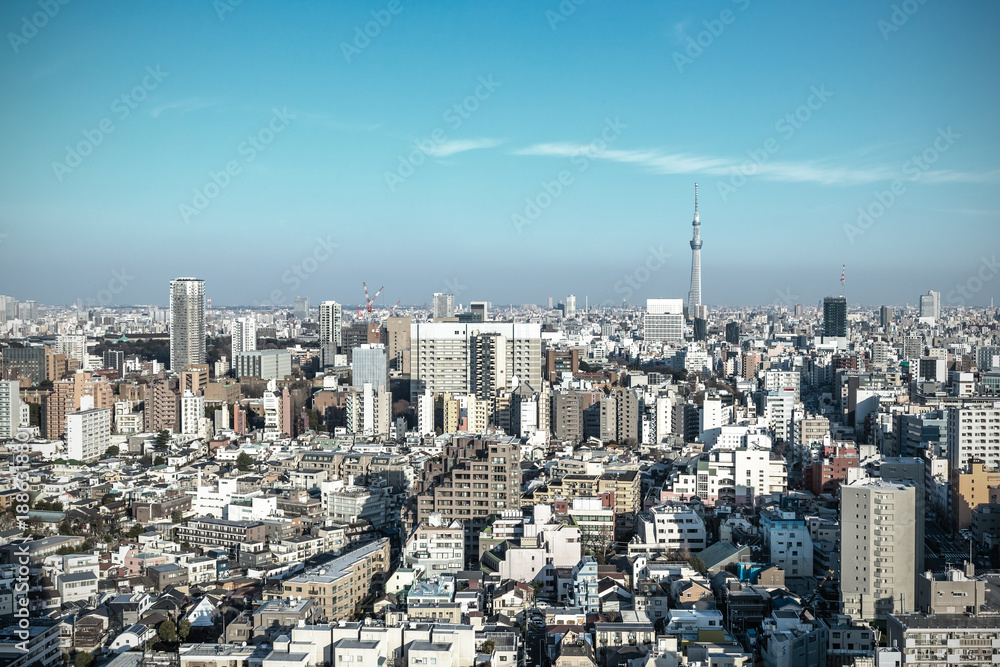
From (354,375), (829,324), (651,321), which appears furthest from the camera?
(651,321)

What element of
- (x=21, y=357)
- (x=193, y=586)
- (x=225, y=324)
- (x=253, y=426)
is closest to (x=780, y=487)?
(x=193, y=586)

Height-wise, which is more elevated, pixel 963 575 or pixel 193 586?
pixel 963 575

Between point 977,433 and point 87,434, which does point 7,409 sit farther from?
point 977,433

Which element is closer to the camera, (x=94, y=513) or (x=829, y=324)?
(x=94, y=513)

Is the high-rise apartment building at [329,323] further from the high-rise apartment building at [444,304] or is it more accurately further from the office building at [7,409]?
the office building at [7,409]

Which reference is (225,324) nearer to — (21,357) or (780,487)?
(21,357)
